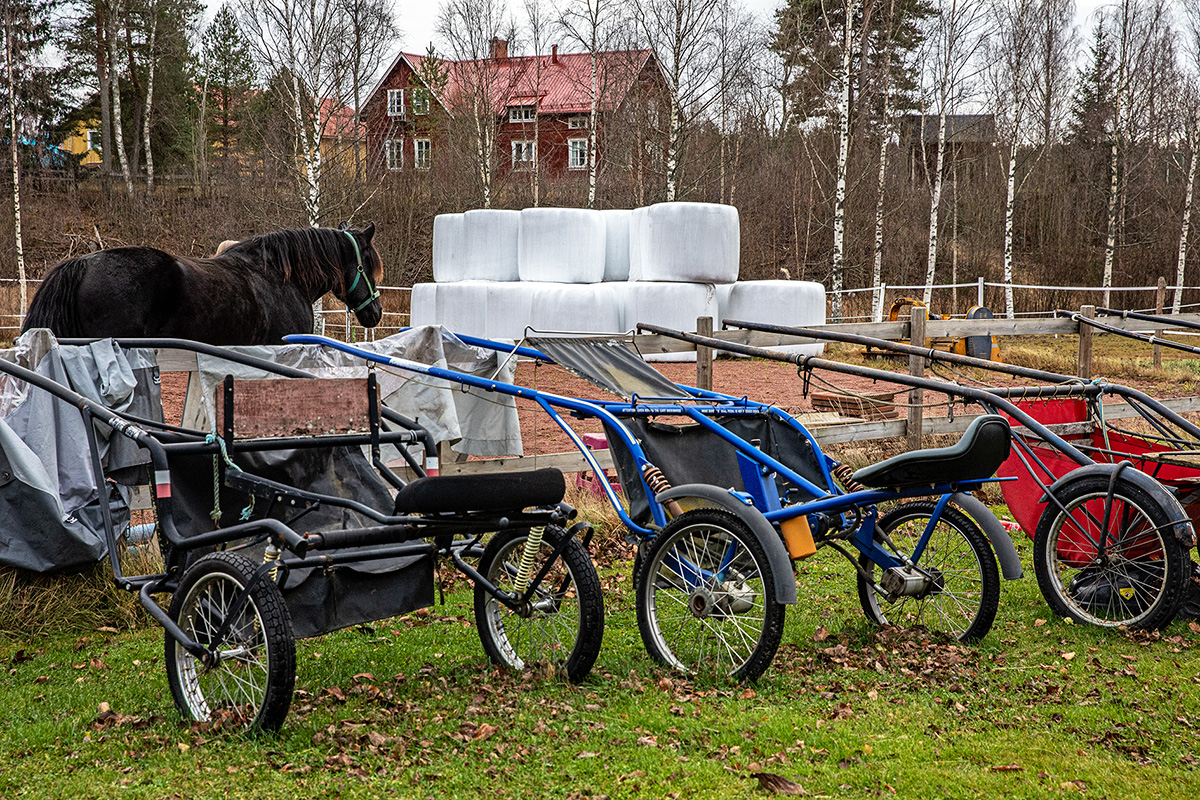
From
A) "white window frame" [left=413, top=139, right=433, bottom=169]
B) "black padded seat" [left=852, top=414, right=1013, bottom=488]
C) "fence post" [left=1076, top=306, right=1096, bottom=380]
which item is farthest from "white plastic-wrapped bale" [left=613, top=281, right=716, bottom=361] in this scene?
"white window frame" [left=413, top=139, right=433, bottom=169]

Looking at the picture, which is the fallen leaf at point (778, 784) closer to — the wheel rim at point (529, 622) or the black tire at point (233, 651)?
the wheel rim at point (529, 622)

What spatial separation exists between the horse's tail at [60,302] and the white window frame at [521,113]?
25.8m

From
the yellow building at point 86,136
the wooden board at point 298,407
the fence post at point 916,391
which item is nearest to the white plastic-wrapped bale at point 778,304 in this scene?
the fence post at point 916,391

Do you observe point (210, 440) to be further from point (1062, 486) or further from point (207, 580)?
→ point (1062, 486)

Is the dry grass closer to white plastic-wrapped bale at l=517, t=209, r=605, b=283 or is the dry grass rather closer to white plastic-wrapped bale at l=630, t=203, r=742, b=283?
white plastic-wrapped bale at l=630, t=203, r=742, b=283

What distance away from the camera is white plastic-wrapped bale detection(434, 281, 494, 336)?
779 inches

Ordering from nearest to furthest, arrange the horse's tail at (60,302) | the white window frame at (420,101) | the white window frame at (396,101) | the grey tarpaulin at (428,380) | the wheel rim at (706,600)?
the wheel rim at (706,600) → the grey tarpaulin at (428,380) → the horse's tail at (60,302) → the white window frame at (420,101) → the white window frame at (396,101)

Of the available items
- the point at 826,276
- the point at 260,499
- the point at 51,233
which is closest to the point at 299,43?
the point at 51,233

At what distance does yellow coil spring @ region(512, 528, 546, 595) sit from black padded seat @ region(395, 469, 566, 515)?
0.19 meters

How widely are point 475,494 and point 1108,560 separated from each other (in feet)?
10.0

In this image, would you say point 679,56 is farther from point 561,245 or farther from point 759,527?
point 759,527

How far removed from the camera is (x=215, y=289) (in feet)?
25.2

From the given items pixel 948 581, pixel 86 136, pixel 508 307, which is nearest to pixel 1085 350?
pixel 948 581

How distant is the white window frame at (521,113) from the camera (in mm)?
31859
